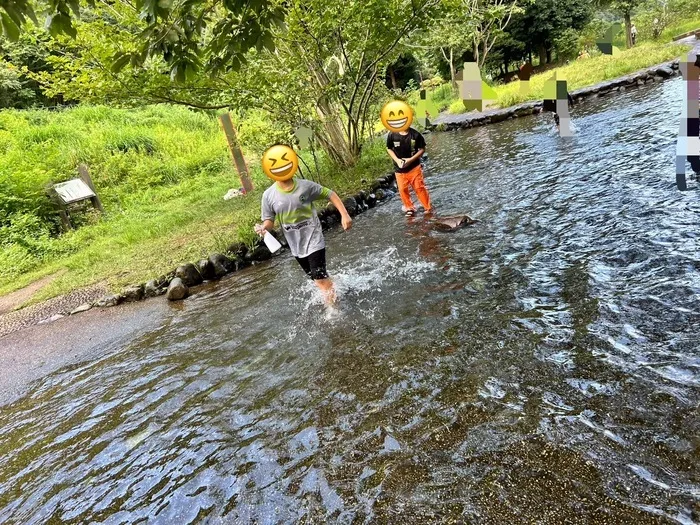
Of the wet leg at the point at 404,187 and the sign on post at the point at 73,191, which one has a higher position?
the sign on post at the point at 73,191

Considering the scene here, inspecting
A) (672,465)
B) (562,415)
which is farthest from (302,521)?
(672,465)

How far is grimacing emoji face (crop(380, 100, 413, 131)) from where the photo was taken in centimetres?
767

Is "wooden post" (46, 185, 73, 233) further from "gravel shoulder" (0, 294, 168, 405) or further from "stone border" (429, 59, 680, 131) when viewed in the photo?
"stone border" (429, 59, 680, 131)

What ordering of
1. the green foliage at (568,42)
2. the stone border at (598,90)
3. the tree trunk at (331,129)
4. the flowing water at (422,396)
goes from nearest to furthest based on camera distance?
the flowing water at (422,396)
the tree trunk at (331,129)
the stone border at (598,90)
the green foliage at (568,42)

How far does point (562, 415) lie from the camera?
3.02m

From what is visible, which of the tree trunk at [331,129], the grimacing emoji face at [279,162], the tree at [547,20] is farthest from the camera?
the tree at [547,20]

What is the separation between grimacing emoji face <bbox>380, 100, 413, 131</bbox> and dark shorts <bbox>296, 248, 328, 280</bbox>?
3.36 meters

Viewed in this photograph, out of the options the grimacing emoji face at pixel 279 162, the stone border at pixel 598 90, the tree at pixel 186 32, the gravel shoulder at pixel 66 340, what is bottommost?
the gravel shoulder at pixel 66 340

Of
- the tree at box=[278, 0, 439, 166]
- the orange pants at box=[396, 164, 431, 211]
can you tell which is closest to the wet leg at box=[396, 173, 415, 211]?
the orange pants at box=[396, 164, 431, 211]

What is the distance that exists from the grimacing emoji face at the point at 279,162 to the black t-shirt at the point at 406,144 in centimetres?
385

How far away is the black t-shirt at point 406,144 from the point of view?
836 cm

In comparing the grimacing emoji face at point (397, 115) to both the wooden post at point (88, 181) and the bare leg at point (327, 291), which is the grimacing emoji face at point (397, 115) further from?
the wooden post at point (88, 181)

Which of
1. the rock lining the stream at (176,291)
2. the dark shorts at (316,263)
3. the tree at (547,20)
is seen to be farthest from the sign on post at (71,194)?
the tree at (547,20)

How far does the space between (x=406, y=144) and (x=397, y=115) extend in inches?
33.1
